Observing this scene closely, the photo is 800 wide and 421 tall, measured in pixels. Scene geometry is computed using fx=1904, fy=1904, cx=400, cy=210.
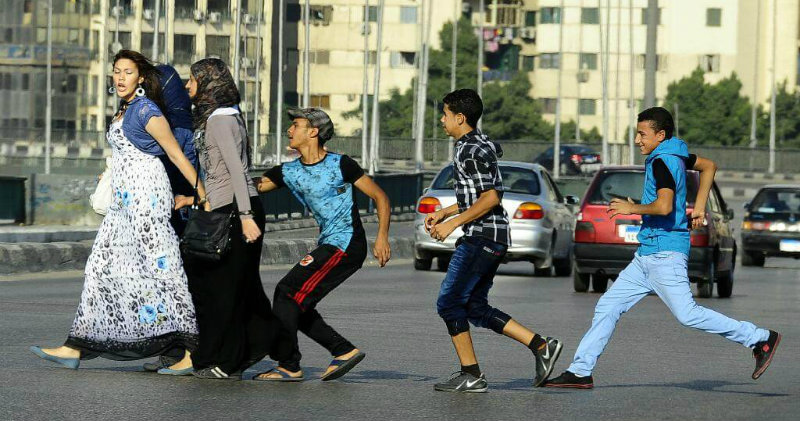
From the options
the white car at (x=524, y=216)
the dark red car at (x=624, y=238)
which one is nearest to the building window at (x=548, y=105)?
the white car at (x=524, y=216)

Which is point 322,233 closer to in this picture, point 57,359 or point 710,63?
point 57,359

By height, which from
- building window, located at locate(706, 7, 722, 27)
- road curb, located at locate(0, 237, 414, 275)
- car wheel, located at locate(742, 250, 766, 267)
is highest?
building window, located at locate(706, 7, 722, 27)

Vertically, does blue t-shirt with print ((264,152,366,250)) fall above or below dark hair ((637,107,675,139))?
below

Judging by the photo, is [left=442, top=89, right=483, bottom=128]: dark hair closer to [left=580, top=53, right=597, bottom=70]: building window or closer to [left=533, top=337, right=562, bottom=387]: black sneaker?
[left=533, top=337, right=562, bottom=387]: black sneaker

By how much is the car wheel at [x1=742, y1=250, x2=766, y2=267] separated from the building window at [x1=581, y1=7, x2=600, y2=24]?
3561 inches

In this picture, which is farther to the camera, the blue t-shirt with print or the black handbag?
the blue t-shirt with print

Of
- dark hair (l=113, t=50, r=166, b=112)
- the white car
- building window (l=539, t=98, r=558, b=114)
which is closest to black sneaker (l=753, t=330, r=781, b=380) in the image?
dark hair (l=113, t=50, r=166, b=112)

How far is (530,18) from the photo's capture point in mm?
128125

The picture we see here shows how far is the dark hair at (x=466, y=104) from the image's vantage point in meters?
9.79

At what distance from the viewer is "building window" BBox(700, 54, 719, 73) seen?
117500mm

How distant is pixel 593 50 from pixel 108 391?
371 feet

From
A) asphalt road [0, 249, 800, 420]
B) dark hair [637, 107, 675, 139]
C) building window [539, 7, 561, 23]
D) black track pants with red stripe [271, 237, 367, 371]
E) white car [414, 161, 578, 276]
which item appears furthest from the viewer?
building window [539, 7, 561, 23]

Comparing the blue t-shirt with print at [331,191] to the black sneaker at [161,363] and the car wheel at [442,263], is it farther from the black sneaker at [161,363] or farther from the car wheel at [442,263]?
the car wheel at [442,263]

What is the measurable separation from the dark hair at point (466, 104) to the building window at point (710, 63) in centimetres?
10923
